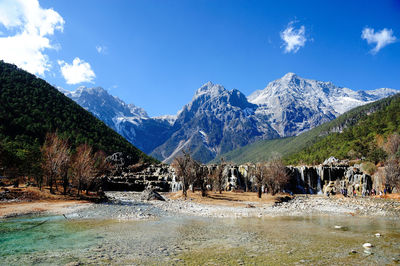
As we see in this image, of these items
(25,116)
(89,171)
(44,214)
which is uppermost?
(25,116)

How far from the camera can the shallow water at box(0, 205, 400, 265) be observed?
11.0 m

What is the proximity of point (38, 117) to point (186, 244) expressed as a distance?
100 meters

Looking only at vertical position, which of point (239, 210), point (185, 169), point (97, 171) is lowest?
point (239, 210)

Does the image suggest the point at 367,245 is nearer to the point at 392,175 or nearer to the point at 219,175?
the point at 219,175

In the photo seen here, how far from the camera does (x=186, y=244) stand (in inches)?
548

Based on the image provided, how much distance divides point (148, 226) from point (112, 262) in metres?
9.43

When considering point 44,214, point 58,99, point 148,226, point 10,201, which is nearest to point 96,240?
point 148,226

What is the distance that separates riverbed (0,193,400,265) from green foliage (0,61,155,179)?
2393 inches

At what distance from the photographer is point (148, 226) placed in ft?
64.1

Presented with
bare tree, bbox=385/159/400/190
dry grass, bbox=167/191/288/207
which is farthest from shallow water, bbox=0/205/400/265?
bare tree, bbox=385/159/400/190

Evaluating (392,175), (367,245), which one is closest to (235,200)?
(367,245)

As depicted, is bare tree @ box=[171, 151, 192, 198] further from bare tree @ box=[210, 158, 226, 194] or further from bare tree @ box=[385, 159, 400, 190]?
bare tree @ box=[385, 159, 400, 190]

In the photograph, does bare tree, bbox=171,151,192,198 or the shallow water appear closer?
the shallow water

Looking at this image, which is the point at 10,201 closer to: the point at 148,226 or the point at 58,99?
the point at 148,226
